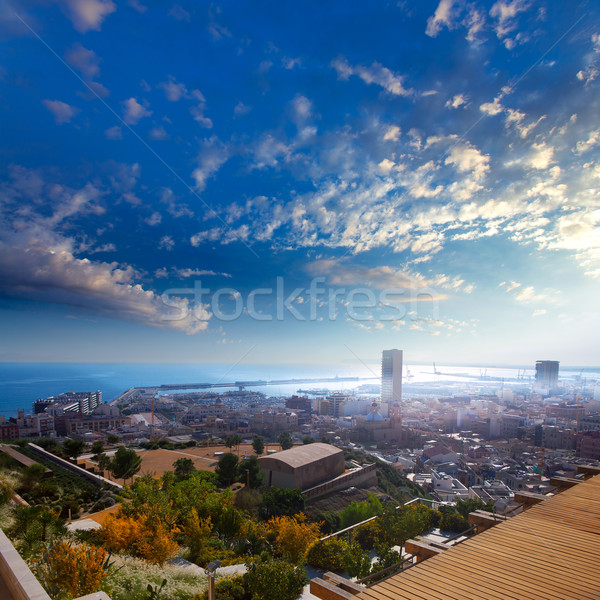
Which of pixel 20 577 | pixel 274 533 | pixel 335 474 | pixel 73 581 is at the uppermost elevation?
pixel 20 577

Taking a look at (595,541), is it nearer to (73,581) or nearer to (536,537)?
(536,537)

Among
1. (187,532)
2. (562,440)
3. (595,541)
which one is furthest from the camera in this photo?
(562,440)

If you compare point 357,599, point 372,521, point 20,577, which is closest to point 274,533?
point 372,521

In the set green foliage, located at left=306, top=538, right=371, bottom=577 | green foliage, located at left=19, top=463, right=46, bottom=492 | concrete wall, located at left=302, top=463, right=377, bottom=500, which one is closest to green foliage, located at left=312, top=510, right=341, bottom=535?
concrete wall, located at left=302, top=463, right=377, bottom=500

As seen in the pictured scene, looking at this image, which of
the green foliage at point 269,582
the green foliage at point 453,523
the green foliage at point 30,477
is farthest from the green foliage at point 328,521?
the green foliage at point 30,477

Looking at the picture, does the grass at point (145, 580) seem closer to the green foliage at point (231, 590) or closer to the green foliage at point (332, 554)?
the green foliage at point (231, 590)

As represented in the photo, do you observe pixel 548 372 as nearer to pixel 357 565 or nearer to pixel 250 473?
pixel 250 473

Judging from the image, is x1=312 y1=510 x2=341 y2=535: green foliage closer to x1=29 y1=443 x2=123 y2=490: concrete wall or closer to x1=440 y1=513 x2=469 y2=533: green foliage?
x1=440 y1=513 x2=469 y2=533: green foliage
